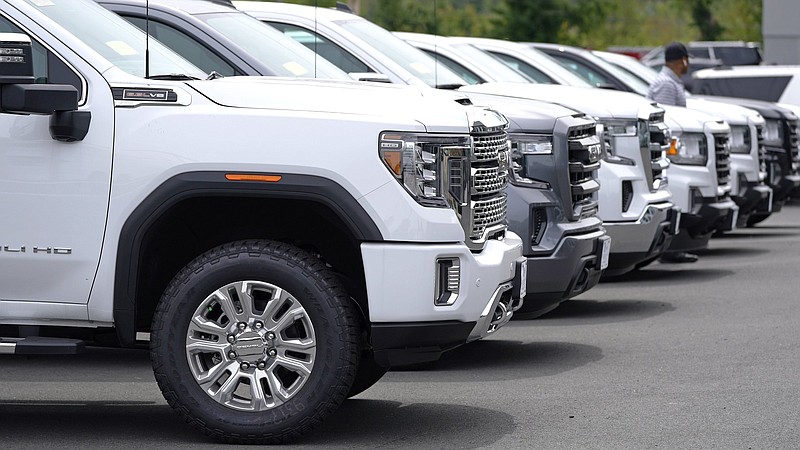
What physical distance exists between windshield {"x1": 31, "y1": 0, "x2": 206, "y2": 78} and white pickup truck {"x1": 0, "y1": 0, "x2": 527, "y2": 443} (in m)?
0.13

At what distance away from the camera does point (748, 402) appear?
7.27 metres

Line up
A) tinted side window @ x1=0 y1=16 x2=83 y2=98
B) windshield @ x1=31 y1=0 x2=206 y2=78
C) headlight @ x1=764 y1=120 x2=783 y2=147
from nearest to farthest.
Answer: tinted side window @ x1=0 y1=16 x2=83 y2=98
windshield @ x1=31 y1=0 x2=206 y2=78
headlight @ x1=764 y1=120 x2=783 y2=147

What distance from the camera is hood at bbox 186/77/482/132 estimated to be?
6070 mm

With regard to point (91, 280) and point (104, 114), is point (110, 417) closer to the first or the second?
point (91, 280)

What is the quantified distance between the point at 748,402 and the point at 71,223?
3359 millimetres

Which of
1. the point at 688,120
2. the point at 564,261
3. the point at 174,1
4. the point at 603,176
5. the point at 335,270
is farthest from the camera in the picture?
the point at 688,120

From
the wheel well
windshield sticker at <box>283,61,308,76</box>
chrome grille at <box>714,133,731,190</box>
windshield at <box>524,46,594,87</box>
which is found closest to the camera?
the wheel well

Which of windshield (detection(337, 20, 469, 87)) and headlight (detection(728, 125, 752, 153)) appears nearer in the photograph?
windshield (detection(337, 20, 469, 87))

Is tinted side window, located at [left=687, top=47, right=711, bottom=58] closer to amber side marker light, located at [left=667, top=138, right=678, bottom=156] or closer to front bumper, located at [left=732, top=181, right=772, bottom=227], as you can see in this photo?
front bumper, located at [left=732, top=181, right=772, bottom=227]

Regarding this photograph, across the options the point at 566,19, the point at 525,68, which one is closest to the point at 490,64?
the point at 525,68

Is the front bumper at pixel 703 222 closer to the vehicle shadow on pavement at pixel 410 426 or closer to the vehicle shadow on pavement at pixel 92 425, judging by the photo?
the vehicle shadow on pavement at pixel 410 426

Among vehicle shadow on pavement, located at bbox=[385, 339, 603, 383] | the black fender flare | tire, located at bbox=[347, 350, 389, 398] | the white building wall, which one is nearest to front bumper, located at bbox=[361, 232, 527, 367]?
the black fender flare

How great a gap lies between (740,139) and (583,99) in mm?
4715

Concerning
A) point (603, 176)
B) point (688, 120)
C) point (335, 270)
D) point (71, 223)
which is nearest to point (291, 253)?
point (335, 270)
